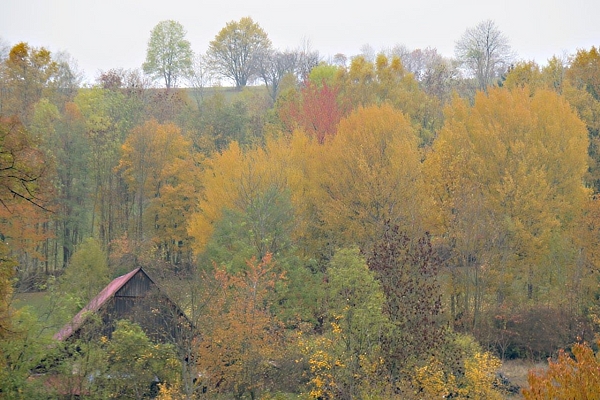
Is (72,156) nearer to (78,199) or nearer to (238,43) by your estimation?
(78,199)

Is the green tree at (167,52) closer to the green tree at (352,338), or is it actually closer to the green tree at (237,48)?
the green tree at (237,48)

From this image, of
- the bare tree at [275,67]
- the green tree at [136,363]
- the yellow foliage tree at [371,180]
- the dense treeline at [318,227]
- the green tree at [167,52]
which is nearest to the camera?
the dense treeline at [318,227]

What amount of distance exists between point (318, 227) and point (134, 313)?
1083 centimetres

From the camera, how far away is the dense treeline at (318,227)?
22.0 meters

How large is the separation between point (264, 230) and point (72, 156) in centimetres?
2032

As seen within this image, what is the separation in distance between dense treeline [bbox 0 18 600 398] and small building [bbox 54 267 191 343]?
25.8 inches

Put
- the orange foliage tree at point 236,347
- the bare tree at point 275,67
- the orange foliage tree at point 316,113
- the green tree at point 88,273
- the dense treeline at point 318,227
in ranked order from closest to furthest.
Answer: the dense treeline at point 318,227
the orange foliage tree at point 236,347
the green tree at point 88,273
the orange foliage tree at point 316,113
the bare tree at point 275,67

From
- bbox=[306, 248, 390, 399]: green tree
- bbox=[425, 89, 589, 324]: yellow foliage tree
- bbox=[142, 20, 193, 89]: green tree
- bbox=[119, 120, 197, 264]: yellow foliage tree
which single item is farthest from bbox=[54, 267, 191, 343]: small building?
bbox=[142, 20, 193, 89]: green tree

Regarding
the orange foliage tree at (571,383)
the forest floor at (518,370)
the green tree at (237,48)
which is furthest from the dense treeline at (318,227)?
the green tree at (237,48)

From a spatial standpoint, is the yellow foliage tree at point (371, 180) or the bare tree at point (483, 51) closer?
the yellow foliage tree at point (371, 180)

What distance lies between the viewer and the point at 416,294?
75.6 ft

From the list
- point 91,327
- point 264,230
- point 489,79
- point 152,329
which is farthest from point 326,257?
point 489,79

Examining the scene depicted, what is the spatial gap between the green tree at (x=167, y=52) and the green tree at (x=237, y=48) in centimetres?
388

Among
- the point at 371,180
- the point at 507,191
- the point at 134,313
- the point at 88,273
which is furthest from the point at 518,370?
the point at 88,273
